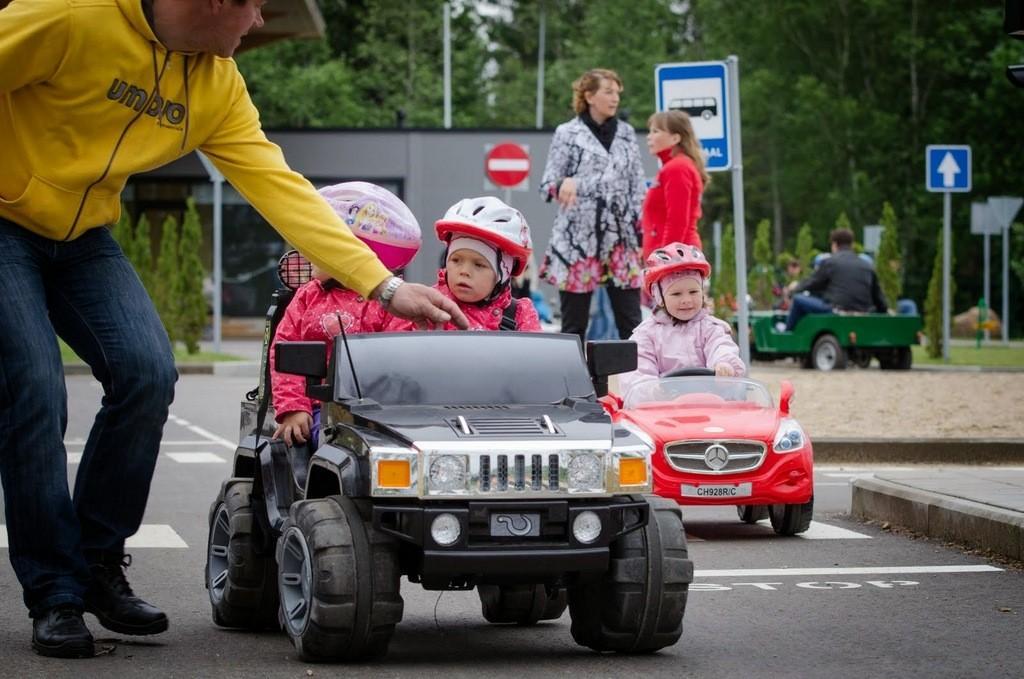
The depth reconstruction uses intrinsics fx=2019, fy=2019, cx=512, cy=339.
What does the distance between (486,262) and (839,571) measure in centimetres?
252

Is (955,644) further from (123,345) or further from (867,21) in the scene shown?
(867,21)

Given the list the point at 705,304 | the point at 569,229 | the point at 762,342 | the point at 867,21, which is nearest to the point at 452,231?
the point at 705,304

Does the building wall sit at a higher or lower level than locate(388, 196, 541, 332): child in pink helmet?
higher

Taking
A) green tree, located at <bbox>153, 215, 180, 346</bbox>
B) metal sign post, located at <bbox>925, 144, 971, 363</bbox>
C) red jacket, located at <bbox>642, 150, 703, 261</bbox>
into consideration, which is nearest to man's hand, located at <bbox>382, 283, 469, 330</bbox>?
red jacket, located at <bbox>642, 150, 703, 261</bbox>

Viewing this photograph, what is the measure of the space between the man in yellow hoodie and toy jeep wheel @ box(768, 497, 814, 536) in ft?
13.9

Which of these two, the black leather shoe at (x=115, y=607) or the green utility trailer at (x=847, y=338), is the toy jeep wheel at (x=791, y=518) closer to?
the black leather shoe at (x=115, y=607)

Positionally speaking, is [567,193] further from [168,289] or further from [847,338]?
[168,289]

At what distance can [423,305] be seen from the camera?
19.9ft

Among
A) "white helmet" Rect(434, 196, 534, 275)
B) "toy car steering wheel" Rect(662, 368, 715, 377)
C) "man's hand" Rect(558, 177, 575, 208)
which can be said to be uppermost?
"man's hand" Rect(558, 177, 575, 208)

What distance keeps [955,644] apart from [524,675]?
155 centimetres

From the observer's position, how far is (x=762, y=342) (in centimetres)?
2969

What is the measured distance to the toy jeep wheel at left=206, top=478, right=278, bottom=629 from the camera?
21.7 feet

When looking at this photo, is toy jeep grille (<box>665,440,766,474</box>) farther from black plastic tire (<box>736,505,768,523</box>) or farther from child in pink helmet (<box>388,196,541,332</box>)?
child in pink helmet (<box>388,196,541,332</box>)

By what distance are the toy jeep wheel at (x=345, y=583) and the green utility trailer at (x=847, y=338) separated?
22982 mm
